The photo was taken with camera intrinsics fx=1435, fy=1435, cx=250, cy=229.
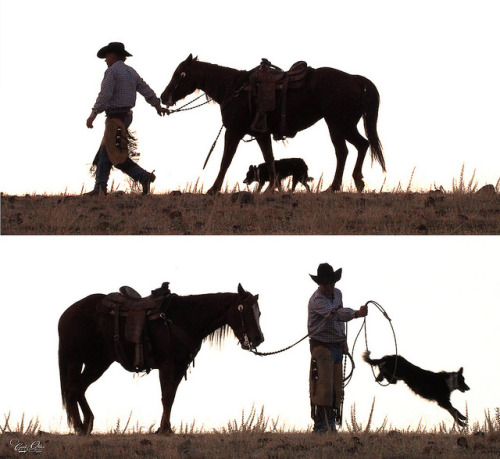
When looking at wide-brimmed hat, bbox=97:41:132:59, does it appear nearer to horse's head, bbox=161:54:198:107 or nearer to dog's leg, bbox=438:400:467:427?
horse's head, bbox=161:54:198:107

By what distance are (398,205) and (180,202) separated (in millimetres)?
2831

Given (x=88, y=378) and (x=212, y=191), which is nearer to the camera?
(x=88, y=378)

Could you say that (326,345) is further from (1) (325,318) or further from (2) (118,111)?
(2) (118,111)

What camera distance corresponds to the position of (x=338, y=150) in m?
20.0

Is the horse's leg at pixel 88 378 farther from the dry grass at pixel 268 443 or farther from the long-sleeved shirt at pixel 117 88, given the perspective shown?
the long-sleeved shirt at pixel 117 88

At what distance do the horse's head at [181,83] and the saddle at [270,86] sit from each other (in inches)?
43.8

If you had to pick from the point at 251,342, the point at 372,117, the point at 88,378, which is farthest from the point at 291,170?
the point at 251,342

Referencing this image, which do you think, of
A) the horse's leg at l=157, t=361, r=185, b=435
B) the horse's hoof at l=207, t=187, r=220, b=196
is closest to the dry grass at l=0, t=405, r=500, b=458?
the horse's leg at l=157, t=361, r=185, b=435

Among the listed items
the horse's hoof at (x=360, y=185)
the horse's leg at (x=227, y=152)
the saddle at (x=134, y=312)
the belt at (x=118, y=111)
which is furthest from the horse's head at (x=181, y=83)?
the saddle at (x=134, y=312)

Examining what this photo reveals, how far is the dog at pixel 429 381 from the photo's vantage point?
18.4 meters

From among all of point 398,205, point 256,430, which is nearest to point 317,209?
point 398,205

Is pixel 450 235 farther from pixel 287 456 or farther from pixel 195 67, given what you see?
pixel 195 67

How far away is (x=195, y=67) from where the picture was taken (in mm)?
21547

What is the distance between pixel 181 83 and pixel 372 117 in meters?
2.96
